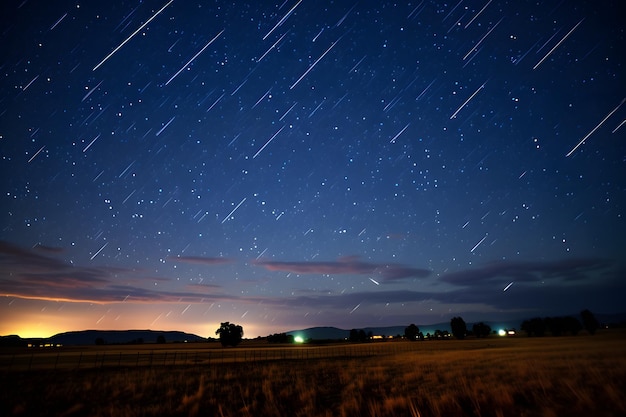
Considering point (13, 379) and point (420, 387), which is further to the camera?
point (13, 379)

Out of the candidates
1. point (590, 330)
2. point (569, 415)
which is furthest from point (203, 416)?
point (590, 330)

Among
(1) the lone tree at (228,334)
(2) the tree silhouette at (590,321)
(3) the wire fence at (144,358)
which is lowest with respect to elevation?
(2) the tree silhouette at (590,321)

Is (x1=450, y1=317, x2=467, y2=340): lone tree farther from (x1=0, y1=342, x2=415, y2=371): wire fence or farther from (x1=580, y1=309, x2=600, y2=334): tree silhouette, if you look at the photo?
(x1=0, y1=342, x2=415, y2=371): wire fence

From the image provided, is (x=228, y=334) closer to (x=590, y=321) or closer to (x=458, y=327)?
(x=458, y=327)

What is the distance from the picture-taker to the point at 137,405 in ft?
50.3

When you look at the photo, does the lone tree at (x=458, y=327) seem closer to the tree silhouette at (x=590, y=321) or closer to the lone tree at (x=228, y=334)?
the tree silhouette at (x=590, y=321)

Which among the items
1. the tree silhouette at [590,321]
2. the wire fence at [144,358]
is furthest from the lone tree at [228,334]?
the tree silhouette at [590,321]

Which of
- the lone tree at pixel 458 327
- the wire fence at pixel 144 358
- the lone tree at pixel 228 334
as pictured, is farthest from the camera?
A: the lone tree at pixel 458 327

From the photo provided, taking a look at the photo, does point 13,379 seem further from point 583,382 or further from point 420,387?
point 583,382

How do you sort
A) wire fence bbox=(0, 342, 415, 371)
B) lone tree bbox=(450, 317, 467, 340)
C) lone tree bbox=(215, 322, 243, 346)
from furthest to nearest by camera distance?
lone tree bbox=(450, 317, 467, 340), lone tree bbox=(215, 322, 243, 346), wire fence bbox=(0, 342, 415, 371)

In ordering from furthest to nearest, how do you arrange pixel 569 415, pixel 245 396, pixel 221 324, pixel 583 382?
pixel 221 324 → pixel 245 396 → pixel 583 382 → pixel 569 415

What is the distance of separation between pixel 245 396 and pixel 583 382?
14351 millimetres

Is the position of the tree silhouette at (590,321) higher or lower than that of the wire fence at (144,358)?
lower

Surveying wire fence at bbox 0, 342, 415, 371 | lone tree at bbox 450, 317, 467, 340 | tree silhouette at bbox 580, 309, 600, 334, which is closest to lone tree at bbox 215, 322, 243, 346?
wire fence at bbox 0, 342, 415, 371
